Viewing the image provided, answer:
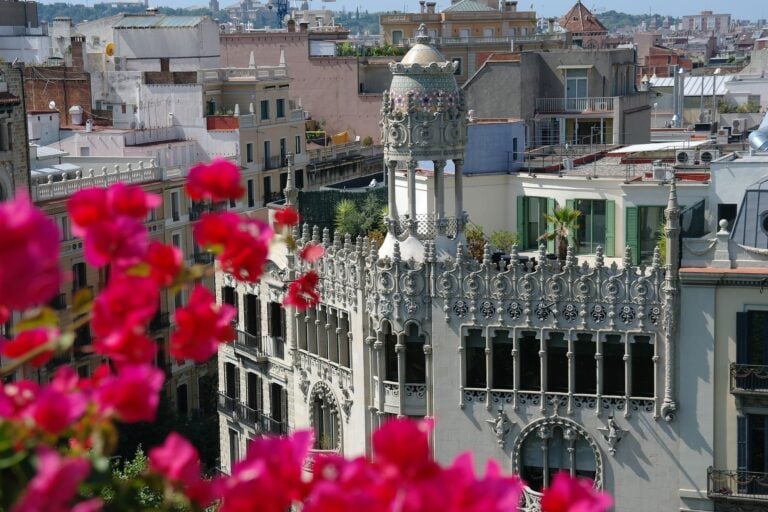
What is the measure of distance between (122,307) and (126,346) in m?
0.22

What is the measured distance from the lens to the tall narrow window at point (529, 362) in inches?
1449

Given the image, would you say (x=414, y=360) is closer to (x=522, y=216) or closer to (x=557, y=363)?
(x=557, y=363)

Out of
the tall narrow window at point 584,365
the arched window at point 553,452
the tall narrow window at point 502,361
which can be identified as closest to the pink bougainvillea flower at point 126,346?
the tall narrow window at point 584,365

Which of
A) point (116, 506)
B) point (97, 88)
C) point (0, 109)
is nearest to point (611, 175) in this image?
point (0, 109)

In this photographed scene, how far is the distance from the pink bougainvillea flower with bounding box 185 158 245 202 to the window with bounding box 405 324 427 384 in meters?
27.9

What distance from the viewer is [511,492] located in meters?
8.62

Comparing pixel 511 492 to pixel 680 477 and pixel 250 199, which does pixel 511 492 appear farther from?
pixel 250 199

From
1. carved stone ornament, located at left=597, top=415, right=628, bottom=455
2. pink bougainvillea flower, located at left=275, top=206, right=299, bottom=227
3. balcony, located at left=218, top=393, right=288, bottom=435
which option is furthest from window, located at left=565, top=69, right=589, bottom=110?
pink bougainvillea flower, located at left=275, top=206, right=299, bottom=227

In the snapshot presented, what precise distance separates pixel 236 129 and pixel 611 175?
42373 mm

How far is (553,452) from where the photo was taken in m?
37.2

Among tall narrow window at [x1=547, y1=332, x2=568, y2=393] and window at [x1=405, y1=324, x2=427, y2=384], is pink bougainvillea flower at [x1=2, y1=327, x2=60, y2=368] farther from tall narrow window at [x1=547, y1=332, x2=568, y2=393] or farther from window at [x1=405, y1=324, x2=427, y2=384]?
window at [x1=405, y1=324, x2=427, y2=384]

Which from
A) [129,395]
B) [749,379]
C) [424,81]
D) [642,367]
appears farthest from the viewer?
[424,81]

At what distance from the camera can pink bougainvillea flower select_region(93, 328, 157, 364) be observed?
8906 mm

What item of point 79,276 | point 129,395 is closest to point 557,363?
point 129,395
